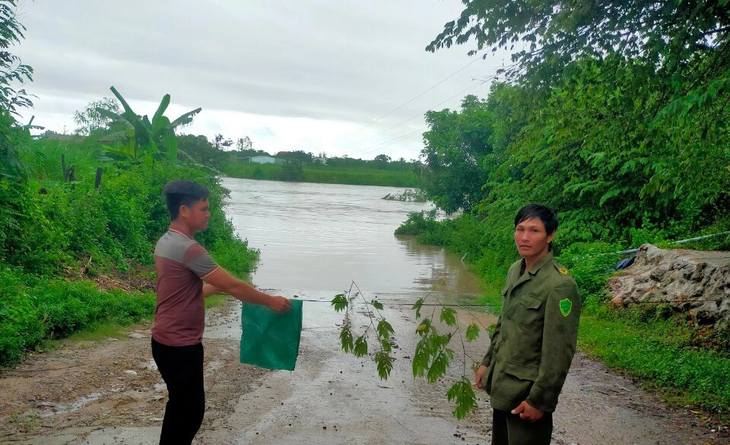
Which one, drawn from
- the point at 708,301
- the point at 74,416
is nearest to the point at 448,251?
the point at 708,301

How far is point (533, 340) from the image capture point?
3.19 m

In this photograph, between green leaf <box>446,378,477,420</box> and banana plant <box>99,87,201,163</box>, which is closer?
green leaf <box>446,378,477,420</box>

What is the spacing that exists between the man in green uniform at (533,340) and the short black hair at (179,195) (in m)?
1.86

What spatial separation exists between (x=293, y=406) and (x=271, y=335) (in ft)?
6.66

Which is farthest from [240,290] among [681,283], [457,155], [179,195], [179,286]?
[457,155]

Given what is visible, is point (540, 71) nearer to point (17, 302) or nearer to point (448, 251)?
point (17, 302)

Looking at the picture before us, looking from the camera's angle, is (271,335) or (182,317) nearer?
(182,317)

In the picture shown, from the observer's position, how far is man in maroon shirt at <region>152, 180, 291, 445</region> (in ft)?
12.0

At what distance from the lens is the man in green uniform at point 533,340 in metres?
3.05

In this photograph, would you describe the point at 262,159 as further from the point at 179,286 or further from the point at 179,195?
the point at 179,286

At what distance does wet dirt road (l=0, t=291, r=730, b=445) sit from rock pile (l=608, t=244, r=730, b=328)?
Answer: 2.01 meters

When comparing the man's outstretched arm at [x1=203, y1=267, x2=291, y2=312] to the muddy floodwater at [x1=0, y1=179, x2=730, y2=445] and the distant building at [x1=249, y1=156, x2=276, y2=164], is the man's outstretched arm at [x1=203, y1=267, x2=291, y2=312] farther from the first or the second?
the distant building at [x1=249, y1=156, x2=276, y2=164]

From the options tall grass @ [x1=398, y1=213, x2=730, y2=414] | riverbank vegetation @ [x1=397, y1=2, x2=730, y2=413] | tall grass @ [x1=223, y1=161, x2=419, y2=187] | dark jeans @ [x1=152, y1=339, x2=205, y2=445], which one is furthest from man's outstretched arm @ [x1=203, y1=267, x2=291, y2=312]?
tall grass @ [x1=223, y1=161, x2=419, y2=187]

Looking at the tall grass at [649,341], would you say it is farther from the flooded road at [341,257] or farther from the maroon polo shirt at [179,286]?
the maroon polo shirt at [179,286]
